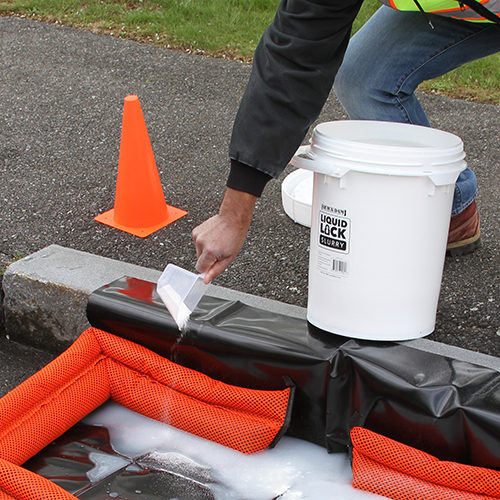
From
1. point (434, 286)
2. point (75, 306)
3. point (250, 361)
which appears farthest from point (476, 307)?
point (75, 306)

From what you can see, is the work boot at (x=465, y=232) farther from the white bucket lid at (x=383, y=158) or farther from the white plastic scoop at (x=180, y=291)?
the white plastic scoop at (x=180, y=291)

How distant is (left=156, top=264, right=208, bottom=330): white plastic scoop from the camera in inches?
65.7

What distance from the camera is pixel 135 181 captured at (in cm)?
290

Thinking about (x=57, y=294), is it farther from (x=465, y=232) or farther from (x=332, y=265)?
(x=465, y=232)

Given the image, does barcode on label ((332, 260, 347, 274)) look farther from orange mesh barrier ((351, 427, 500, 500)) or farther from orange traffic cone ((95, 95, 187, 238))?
orange traffic cone ((95, 95, 187, 238))

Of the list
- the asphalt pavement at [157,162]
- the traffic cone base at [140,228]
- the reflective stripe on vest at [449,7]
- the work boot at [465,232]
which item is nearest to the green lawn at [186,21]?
the asphalt pavement at [157,162]

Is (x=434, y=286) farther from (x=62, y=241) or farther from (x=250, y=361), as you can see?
(x=62, y=241)

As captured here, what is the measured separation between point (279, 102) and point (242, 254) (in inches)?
51.6

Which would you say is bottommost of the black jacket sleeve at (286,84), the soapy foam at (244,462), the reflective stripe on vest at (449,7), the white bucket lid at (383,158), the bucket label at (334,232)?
the soapy foam at (244,462)

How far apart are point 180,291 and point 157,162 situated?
6.81 ft

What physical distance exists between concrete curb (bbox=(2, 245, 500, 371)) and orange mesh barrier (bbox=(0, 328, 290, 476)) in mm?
312

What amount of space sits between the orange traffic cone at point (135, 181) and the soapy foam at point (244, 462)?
1.20 metres

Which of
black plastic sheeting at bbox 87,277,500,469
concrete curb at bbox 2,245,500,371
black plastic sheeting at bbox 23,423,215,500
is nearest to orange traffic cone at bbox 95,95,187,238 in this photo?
concrete curb at bbox 2,245,500,371

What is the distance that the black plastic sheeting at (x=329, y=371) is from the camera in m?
1.53
